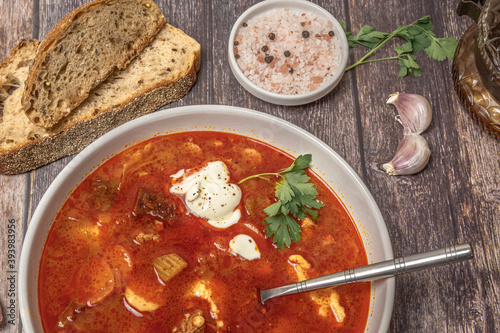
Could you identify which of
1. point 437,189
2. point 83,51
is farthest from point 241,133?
point 437,189

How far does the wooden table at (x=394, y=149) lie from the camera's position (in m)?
2.80

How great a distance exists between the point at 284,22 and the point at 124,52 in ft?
3.30

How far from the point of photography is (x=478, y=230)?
9.59 ft

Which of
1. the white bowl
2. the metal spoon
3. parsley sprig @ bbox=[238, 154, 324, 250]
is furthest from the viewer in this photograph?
the white bowl

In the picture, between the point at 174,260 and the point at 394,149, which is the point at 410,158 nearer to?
the point at 394,149

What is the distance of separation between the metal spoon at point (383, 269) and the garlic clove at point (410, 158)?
0.88m

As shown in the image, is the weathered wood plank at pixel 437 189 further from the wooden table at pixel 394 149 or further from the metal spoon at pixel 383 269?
the metal spoon at pixel 383 269

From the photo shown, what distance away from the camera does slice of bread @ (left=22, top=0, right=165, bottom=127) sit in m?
2.71

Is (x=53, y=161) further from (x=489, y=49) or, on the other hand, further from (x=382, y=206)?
(x=489, y=49)

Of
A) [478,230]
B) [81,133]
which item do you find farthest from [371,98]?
[81,133]

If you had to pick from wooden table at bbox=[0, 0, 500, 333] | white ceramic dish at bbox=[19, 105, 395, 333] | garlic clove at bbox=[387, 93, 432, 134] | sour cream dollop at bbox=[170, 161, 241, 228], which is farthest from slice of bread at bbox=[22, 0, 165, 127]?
garlic clove at bbox=[387, 93, 432, 134]

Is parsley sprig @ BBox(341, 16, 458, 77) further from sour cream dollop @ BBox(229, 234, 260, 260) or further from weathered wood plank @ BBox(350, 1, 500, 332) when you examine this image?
sour cream dollop @ BBox(229, 234, 260, 260)

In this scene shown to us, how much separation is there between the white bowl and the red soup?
48 cm

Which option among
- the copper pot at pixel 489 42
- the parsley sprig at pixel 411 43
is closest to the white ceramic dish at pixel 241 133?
the parsley sprig at pixel 411 43
